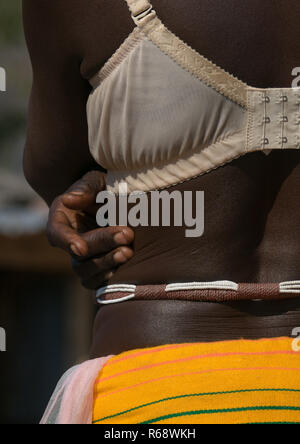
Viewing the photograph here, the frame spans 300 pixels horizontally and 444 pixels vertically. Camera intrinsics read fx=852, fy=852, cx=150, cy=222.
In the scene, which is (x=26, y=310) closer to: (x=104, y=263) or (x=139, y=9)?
(x=104, y=263)

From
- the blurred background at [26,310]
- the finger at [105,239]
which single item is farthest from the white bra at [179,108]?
the blurred background at [26,310]

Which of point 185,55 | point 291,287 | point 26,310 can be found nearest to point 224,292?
point 291,287

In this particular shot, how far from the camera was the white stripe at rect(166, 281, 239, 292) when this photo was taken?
2.07 meters

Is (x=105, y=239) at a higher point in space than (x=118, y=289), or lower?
higher

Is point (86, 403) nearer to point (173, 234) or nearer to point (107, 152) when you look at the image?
point (173, 234)

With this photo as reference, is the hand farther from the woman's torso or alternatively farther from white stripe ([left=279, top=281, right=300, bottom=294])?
white stripe ([left=279, top=281, right=300, bottom=294])

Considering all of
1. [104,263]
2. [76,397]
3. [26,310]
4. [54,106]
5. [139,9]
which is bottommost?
[76,397]

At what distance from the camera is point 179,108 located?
6.79 feet

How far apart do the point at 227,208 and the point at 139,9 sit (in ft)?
1.74

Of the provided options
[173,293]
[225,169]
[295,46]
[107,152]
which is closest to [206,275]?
[173,293]

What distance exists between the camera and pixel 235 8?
6.81 ft

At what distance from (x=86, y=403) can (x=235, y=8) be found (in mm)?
1011

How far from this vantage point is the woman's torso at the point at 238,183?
81.6 inches
